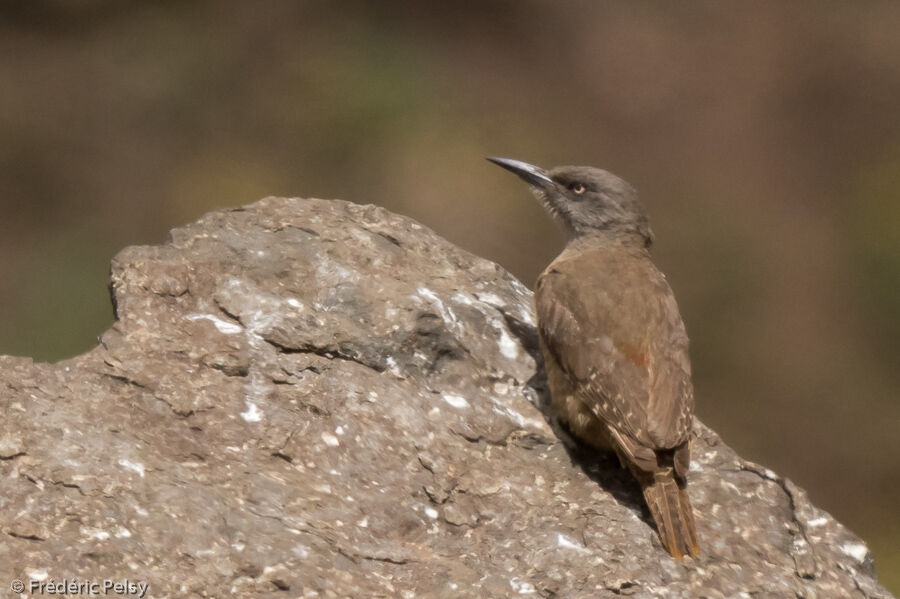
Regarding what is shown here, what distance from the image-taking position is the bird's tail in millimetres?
4285

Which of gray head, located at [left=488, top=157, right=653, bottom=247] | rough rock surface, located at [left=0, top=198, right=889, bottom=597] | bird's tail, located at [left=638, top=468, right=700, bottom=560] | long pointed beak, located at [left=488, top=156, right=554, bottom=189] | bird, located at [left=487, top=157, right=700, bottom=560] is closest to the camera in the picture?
rough rock surface, located at [left=0, top=198, right=889, bottom=597]

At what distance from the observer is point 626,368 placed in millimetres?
4895

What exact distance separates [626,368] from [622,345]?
14 cm

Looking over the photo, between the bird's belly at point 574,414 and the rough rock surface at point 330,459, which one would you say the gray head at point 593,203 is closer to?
the rough rock surface at point 330,459

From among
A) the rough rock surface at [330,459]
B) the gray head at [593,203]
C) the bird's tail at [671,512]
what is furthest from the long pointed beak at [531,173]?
the bird's tail at [671,512]

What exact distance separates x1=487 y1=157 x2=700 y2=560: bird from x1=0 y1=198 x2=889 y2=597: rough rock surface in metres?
0.12

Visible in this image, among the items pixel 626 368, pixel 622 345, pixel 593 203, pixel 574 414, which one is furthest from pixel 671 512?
pixel 593 203

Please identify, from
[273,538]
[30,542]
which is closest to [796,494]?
[273,538]

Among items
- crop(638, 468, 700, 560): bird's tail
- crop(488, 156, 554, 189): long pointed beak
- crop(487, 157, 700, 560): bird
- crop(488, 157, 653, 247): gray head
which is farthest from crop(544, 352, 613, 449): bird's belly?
crop(488, 156, 554, 189): long pointed beak

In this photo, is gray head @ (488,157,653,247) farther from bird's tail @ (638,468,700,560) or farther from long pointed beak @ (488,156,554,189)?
bird's tail @ (638,468,700,560)

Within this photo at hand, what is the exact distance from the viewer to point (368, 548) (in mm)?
4000

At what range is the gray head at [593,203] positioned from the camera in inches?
243

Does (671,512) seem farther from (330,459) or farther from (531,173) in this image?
(531,173)

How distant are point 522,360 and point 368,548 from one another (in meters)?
1.46
